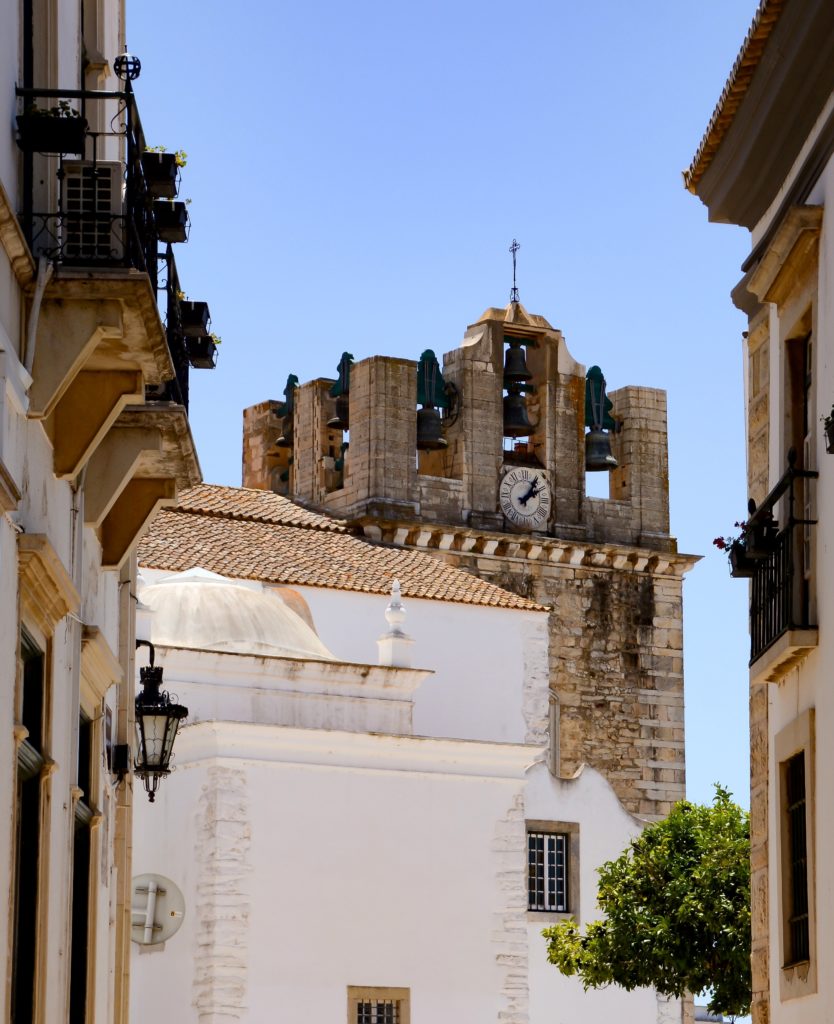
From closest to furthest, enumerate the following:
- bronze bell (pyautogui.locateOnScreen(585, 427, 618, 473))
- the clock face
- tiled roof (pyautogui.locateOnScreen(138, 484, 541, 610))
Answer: tiled roof (pyautogui.locateOnScreen(138, 484, 541, 610))
the clock face
bronze bell (pyautogui.locateOnScreen(585, 427, 618, 473))

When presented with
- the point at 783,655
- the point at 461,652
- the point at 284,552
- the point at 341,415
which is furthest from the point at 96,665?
the point at 341,415

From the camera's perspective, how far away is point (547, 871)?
1339 inches

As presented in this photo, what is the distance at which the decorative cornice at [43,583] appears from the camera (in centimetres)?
859

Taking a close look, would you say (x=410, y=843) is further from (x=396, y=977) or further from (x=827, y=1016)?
(x=827, y=1016)

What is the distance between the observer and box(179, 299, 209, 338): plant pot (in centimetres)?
1198

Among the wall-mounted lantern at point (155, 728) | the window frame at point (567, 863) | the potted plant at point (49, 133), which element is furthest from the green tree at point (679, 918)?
the potted plant at point (49, 133)

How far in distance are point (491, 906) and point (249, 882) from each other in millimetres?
3091

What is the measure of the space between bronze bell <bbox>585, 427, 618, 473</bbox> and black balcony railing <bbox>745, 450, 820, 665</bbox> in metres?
34.5

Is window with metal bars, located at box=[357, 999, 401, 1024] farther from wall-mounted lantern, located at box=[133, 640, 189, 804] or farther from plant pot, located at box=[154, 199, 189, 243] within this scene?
plant pot, located at box=[154, 199, 189, 243]

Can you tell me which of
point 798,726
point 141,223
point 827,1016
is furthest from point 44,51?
point 827,1016

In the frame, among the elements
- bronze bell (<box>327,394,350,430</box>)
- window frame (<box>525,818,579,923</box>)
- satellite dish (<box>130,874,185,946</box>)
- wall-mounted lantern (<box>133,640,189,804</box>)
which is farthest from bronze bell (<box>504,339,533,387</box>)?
wall-mounted lantern (<box>133,640,189,804</box>)

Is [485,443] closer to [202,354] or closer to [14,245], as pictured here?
[202,354]

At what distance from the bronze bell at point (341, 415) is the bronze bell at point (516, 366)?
10.3ft

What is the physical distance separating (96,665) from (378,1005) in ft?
52.6
